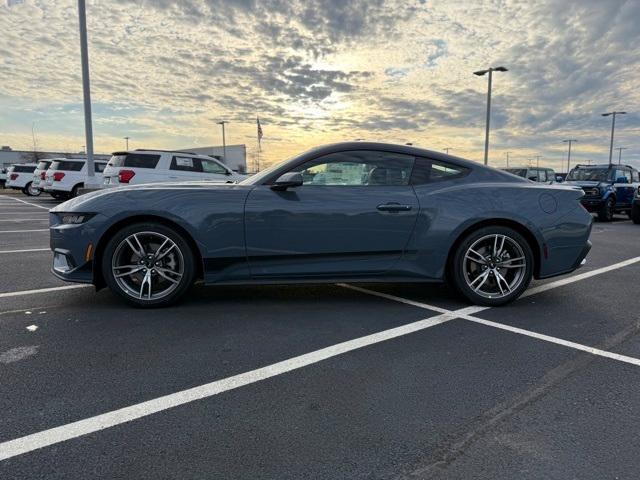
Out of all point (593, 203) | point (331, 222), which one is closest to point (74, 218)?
point (331, 222)

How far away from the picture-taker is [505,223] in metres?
4.35

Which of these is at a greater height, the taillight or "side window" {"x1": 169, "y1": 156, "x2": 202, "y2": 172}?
"side window" {"x1": 169, "y1": 156, "x2": 202, "y2": 172}

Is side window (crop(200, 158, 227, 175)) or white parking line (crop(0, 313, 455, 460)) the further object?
side window (crop(200, 158, 227, 175))

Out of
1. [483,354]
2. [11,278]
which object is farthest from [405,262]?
[11,278]

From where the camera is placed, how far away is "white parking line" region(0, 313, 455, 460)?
211 cm

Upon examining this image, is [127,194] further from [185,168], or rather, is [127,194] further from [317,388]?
[185,168]

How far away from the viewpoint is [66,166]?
19047 mm

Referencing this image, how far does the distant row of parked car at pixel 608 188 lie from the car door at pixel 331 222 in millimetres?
11801

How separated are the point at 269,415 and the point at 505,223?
2978 mm

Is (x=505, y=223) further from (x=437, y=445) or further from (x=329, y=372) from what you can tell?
(x=437, y=445)

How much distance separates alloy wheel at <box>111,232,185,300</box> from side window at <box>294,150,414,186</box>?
1.34m

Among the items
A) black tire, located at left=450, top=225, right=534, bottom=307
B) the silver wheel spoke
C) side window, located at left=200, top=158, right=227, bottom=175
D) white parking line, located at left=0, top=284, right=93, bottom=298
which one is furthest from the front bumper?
white parking line, located at left=0, top=284, right=93, bottom=298

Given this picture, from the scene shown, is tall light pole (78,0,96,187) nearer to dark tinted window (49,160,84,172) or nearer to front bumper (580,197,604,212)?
dark tinted window (49,160,84,172)

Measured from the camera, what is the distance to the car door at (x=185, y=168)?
1400cm
